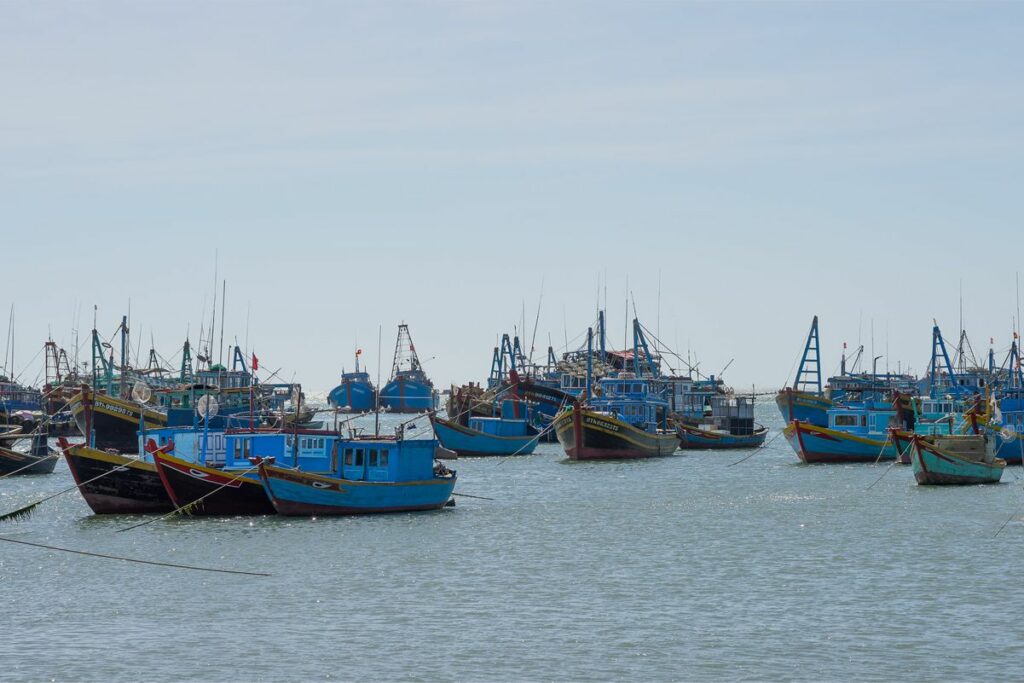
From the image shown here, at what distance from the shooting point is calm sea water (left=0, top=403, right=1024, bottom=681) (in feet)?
91.8

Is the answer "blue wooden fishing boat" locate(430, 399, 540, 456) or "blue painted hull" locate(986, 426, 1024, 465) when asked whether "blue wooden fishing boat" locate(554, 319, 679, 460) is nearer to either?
"blue wooden fishing boat" locate(430, 399, 540, 456)

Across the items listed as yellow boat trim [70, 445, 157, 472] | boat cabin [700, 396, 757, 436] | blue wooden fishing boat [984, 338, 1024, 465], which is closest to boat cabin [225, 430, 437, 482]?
yellow boat trim [70, 445, 157, 472]

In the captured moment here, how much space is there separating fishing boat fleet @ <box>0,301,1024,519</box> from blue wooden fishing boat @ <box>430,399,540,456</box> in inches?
3.9

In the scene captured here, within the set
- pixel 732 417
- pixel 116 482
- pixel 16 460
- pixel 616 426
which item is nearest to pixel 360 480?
pixel 116 482

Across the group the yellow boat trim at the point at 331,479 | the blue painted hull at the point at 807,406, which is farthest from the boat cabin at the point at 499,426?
the yellow boat trim at the point at 331,479

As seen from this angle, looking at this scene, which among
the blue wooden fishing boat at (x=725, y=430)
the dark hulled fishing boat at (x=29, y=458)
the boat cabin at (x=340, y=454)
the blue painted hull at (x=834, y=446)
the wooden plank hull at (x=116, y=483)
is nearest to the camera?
the wooden plank hull at (x=116, y=483)

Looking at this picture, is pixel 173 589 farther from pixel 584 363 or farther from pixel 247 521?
pixel 584 363

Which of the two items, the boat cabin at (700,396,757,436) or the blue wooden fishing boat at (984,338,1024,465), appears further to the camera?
the boat cabin at (700,396,757,436)

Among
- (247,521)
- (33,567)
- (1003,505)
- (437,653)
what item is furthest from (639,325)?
(437,653)

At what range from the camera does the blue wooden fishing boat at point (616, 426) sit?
86.6m

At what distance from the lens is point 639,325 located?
123 meters

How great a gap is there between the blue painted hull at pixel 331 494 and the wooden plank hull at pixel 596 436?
117ft

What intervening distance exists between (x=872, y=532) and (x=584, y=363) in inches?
3548

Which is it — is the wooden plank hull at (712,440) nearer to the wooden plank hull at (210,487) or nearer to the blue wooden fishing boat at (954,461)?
the blue wooden fishing boat at (954,461)
